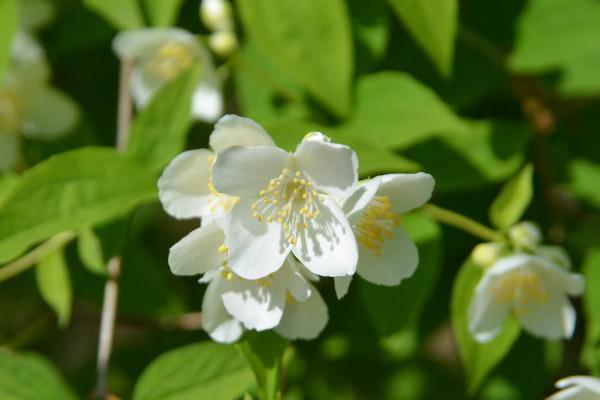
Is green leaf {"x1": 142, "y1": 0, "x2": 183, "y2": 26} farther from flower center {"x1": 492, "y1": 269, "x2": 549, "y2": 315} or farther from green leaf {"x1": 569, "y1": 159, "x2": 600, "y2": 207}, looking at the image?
green leaf {"x1": 569, "y1": 159, "x2": 600, "y2": 207}

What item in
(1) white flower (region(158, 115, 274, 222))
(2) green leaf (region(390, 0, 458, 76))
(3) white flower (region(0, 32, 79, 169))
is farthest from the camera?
(3) white flower (region(0, 32, 79, 169))

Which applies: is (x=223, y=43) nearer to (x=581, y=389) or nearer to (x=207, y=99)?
(x=207, y=99)

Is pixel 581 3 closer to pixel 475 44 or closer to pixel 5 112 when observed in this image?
pixel 475 44

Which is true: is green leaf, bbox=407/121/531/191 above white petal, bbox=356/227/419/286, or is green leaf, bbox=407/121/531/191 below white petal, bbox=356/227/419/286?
below

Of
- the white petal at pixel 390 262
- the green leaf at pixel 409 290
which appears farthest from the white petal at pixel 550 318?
the white petal at pixel 390 262

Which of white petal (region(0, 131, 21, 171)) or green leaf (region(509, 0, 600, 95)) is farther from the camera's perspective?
white petal (region(0, 131, 21, 171))

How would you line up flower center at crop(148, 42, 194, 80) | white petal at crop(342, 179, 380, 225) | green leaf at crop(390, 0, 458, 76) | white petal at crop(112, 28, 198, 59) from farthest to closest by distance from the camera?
1. flower center at crop(148, 42, 194, 80)
2. white petal at crop(112, 28, 198, 59)
3. green leaf at crop(390, 0, 458, 76)
4. white petal at crop(342, 179, 380, 225)

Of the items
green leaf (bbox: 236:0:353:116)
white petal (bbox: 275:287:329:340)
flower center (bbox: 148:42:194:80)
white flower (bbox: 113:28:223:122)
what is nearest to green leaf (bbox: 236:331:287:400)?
white petal (bbox: 275:287:329:340)
